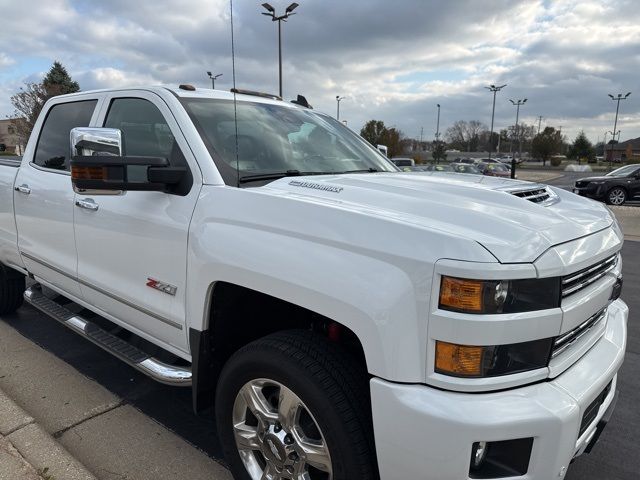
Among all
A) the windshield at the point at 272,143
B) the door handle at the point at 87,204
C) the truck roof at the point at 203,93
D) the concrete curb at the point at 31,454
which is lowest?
the concrete curb at the point at 31,454

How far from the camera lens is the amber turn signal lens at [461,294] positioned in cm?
158

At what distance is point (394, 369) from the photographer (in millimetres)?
1662

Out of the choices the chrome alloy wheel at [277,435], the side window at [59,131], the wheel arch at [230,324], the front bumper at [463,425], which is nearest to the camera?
the front bumper at [463,425]

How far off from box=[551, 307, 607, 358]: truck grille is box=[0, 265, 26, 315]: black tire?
446 cm

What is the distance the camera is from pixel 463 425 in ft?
5.09

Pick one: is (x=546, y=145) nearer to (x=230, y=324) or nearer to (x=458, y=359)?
(x=230, y=324)

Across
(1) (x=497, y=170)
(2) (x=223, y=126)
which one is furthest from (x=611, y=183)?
(2) (x=223, y=126)

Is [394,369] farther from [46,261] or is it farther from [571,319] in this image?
[46,261]

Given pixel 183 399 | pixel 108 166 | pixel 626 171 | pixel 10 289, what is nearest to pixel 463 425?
pixel 108 166

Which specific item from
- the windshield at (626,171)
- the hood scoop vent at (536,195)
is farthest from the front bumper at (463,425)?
the windshield at (626,171)

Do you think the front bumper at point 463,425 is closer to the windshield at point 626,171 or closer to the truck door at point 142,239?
the truck door at point 142,239

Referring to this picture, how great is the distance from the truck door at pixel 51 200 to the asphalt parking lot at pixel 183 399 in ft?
2.20

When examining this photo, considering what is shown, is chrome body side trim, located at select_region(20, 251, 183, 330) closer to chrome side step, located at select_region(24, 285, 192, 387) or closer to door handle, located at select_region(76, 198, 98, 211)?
chrome side step, located at select_region(24, 285, 192, 387)

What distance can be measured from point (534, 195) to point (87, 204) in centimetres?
247
